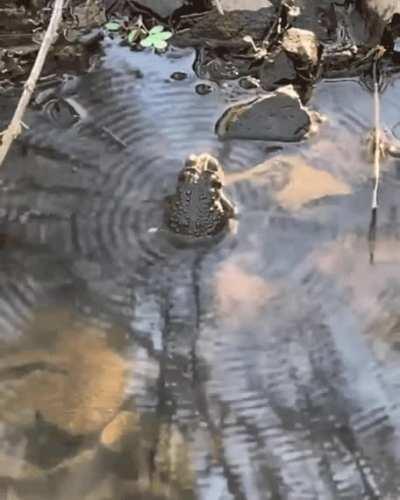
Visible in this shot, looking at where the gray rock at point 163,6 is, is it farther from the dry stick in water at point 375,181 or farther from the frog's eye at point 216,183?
the frog's eye at point 216,183

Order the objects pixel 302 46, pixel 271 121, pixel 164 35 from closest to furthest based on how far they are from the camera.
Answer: pixel 271 121
pixel 302 46
pixel 164 35

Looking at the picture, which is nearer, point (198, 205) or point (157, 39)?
point (198, 205)

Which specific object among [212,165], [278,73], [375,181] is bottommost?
[375,181]

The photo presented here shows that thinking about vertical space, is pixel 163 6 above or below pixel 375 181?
above

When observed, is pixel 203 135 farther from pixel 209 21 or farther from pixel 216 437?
pixel 216 437

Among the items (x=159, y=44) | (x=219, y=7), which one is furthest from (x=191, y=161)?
(x=219, y=7)

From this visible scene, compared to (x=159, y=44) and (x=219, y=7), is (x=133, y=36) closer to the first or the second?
(x=159, y=44)

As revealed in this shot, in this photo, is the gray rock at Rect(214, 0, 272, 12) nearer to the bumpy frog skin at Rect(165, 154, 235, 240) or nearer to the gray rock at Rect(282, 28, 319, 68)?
the gray rock at Rect(282, 28, 319, 68)

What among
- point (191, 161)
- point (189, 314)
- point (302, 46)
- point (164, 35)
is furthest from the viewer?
point (164, 35)
